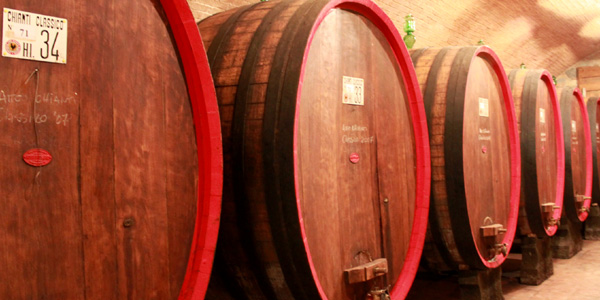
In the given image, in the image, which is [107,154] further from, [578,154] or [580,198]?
[578,154]

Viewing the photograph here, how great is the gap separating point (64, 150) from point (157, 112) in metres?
0.27

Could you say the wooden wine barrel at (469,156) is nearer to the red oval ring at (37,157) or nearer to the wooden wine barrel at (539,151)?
the wooden wine barrel at (539,151)

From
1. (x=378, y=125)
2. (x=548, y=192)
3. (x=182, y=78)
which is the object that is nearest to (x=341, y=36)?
(x=378, y=125)

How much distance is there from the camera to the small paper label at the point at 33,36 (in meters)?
1.14

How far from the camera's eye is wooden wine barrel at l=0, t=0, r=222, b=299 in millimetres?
1155

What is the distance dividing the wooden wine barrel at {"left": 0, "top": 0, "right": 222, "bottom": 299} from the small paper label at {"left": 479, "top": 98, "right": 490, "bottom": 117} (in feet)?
7.30

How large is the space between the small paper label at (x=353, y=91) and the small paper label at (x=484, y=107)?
133cm

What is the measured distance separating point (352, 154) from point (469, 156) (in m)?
1.22

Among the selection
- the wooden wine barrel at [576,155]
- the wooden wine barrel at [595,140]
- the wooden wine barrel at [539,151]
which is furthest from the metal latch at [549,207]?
the wooden wine barrel at [595,140]

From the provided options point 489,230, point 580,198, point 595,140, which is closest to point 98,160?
point 489,230

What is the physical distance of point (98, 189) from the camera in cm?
128

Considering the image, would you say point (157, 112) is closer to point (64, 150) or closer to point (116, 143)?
point (116, 143)

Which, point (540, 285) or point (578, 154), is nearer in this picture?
point (540, 285)

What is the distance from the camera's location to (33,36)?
1.17m
